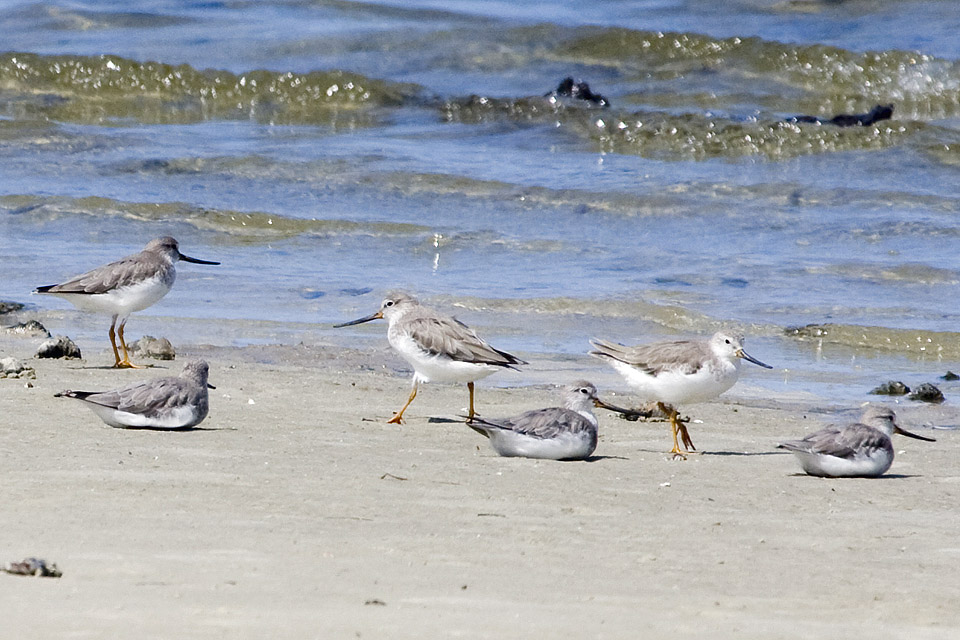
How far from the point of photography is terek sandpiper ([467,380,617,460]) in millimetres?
7066

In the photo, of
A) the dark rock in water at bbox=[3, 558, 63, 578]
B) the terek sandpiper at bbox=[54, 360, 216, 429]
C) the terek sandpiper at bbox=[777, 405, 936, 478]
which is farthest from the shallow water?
the dark rock in water at bbox=[3, 558, 63, 578]

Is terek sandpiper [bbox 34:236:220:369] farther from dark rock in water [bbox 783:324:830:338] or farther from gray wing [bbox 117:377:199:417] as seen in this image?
dark rock in water [bbox 783:324:830:338]

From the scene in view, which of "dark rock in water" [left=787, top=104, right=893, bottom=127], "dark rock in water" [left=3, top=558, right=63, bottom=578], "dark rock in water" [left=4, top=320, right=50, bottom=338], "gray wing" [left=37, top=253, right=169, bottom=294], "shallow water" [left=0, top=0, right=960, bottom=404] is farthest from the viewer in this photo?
"dark rock in water" [left=787, top=104, right=893, bottom=127]

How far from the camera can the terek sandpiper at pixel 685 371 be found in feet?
25.6

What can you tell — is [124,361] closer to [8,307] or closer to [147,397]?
[8,307]

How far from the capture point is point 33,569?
4254mm

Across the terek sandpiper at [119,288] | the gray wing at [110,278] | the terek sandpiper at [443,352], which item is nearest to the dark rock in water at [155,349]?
the terek sandpiper at [119,288]

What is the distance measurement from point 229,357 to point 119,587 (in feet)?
19.8

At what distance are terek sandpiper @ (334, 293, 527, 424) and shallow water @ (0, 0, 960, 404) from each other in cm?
227

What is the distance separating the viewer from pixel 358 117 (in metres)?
23.5

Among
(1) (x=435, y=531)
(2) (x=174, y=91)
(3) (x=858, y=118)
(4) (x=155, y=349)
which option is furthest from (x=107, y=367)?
(2) (x=174, y=91)

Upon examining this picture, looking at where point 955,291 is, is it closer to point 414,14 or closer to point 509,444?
point 509,444

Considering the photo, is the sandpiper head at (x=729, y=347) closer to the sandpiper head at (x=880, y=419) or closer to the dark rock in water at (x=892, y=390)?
the sandpiper head at (x=880, y=419)

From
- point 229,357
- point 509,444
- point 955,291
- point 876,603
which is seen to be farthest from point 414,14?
point 876,603
